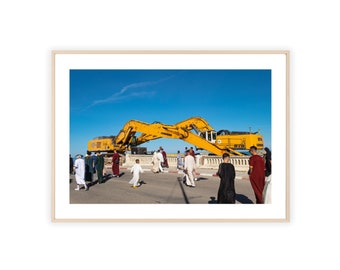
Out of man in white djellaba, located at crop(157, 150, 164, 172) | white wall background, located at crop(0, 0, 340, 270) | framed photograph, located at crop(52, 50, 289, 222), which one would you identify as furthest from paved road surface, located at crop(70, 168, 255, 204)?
white wall background, located at crop(0, 0, 340, 270)

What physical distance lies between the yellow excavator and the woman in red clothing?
0.44 feet

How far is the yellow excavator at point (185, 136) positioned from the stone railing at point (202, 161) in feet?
0.32

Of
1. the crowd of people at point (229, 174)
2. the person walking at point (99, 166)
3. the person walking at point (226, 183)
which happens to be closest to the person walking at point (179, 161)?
the crowd of people at point (229, 174)

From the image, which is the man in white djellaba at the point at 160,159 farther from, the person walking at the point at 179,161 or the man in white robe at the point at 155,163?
the person walking at the point at 179,161

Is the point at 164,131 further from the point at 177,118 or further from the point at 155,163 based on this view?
the point at 155,163

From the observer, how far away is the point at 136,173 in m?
3.33

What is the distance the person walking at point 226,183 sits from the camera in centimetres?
305

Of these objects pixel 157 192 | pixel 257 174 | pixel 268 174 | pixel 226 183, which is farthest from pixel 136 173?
pixel 268 174

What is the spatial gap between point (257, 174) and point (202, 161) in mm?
645
